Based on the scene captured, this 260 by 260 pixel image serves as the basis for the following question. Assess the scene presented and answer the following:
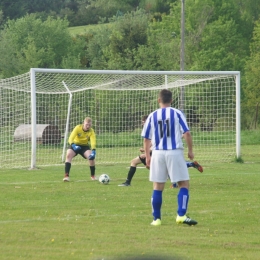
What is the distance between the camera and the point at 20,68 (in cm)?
6919

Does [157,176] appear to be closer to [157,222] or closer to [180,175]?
[180,175]

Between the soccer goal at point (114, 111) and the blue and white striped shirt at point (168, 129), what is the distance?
13129 mm

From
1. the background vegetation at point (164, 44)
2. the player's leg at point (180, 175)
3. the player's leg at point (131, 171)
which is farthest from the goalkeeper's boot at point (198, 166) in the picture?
the background vegetation at point (164, 44)

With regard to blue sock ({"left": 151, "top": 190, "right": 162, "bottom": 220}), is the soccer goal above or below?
above

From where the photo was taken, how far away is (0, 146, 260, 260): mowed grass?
29.6ft

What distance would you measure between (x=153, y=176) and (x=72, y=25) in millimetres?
96224

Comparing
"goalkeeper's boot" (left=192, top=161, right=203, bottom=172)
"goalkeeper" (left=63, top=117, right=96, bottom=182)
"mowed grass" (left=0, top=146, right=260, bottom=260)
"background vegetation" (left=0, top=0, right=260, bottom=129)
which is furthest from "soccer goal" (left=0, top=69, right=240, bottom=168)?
"background vegetation" (left=0, top=0, right=260, bottom=129)

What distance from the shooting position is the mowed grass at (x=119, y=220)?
9.02m

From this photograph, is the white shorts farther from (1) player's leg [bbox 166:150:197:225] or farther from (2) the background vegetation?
(2) the background vegetation

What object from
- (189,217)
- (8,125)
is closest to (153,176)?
(189,217)

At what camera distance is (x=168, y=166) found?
1080 cm

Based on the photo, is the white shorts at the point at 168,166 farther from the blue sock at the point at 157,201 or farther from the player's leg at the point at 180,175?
the blue sock at the point at 157,201

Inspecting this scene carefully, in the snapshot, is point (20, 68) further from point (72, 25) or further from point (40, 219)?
point (40, 219)

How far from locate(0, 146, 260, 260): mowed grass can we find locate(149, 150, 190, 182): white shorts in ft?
2.26
